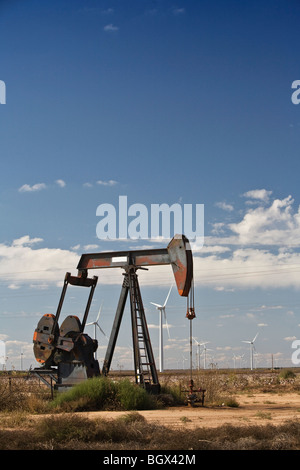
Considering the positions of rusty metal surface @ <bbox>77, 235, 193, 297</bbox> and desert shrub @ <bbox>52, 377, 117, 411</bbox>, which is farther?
Answer: rusty metal surface @ <bbox>77, 235, 193, 297</bbox>

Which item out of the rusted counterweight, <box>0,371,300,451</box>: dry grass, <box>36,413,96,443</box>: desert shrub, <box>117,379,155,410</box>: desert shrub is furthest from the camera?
the rusted counterweight

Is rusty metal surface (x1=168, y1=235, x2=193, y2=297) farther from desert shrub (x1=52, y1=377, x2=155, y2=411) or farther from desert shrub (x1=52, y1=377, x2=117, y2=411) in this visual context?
desert shrub (x1=52, y1=377, x2=117, y2=411)

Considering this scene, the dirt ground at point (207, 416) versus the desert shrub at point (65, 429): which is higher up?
the desert shrub at point (65, 429)

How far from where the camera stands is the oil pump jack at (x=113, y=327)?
16.4 m

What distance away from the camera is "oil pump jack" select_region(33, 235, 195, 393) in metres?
16.4

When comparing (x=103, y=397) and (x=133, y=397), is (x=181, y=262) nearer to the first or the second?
(x=133, y=397)

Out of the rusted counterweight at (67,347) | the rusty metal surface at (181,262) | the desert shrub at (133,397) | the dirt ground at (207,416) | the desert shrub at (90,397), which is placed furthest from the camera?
the rusted counterweight at (67,347)

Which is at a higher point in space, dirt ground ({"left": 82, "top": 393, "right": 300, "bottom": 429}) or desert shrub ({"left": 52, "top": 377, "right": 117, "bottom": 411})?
desert shrub ({"left": 52, "top": 377, "right": 117, "bottom": 411})

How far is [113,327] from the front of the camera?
17.4 metres

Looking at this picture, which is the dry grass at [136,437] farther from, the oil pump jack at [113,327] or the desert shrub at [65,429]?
the oil pump jack at [113,327]

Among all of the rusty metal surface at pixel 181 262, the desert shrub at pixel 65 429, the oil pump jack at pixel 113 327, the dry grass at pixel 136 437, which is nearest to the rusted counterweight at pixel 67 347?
the oil pump jack at pixel 113 327

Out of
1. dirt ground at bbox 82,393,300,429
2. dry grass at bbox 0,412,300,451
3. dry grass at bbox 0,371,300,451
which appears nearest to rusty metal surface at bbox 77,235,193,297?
dirt ground at bbox 82,393,300,429

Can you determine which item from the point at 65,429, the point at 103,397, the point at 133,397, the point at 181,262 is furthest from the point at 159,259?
the point at 65,429
